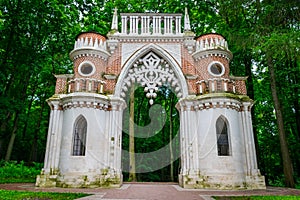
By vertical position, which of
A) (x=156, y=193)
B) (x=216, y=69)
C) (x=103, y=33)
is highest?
(x=103, y=33)

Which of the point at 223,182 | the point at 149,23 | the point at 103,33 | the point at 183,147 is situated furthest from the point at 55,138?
the point at 103,33

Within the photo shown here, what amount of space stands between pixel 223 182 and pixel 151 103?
4.81 m

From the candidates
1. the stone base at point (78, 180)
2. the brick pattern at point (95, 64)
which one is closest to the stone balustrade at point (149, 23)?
the brick pattern at point (95, 64)

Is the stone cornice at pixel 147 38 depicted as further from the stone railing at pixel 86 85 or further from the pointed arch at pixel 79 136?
the pointed arch at pixel 79 136

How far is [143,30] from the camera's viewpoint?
13258 millimetres

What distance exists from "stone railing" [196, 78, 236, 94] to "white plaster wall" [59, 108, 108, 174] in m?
5.01

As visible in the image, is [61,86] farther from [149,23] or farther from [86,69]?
[149,23]

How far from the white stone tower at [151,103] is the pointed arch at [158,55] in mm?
50

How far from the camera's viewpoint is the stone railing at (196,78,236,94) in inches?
459

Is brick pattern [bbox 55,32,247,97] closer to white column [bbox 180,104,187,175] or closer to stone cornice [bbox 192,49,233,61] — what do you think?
stone cornice [bbox 192,49,233,61]

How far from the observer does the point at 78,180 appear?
33.7ft

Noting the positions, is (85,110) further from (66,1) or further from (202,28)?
(202,28)

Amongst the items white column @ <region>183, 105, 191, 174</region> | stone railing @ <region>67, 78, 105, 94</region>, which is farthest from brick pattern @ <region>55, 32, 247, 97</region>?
white column @ <region>183, 105, 191, 174</region>

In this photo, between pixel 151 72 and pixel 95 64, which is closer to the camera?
pixel 95 64
